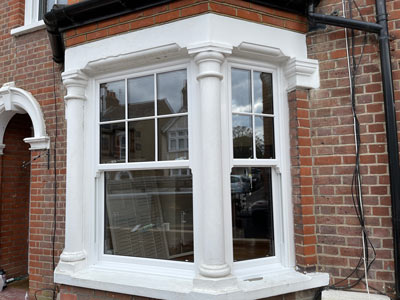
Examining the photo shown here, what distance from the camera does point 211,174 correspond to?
2584 mm

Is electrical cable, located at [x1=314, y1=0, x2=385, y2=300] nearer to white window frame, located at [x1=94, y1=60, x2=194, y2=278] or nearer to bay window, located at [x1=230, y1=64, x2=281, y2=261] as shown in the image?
bay window, located at [x1=230, y1=64, x2=281, y2=261]

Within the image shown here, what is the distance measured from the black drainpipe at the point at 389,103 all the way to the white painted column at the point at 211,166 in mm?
1256

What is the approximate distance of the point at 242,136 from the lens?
2930 mm

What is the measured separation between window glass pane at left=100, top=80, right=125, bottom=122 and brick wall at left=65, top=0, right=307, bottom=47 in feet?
1.61

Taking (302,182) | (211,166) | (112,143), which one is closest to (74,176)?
(112,143)

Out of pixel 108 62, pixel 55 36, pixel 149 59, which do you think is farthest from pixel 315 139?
pixel 55 36

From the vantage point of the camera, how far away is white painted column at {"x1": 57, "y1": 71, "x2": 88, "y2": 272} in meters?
3.14

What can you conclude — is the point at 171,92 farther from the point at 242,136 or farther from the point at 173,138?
the point at 242,136

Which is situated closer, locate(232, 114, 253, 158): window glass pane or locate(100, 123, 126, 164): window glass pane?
locate(232, 114, 253, 158): window glass pane

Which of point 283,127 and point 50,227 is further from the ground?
point 283,127

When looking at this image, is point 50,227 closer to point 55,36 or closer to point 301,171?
point 55,36

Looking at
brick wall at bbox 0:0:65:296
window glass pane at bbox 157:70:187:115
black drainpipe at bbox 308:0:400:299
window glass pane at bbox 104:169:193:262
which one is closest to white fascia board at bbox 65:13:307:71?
window glass pane at bbox 157:70:187:115

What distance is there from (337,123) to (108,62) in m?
2.28

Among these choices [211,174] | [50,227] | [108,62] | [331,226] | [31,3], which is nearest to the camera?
[211,174]
